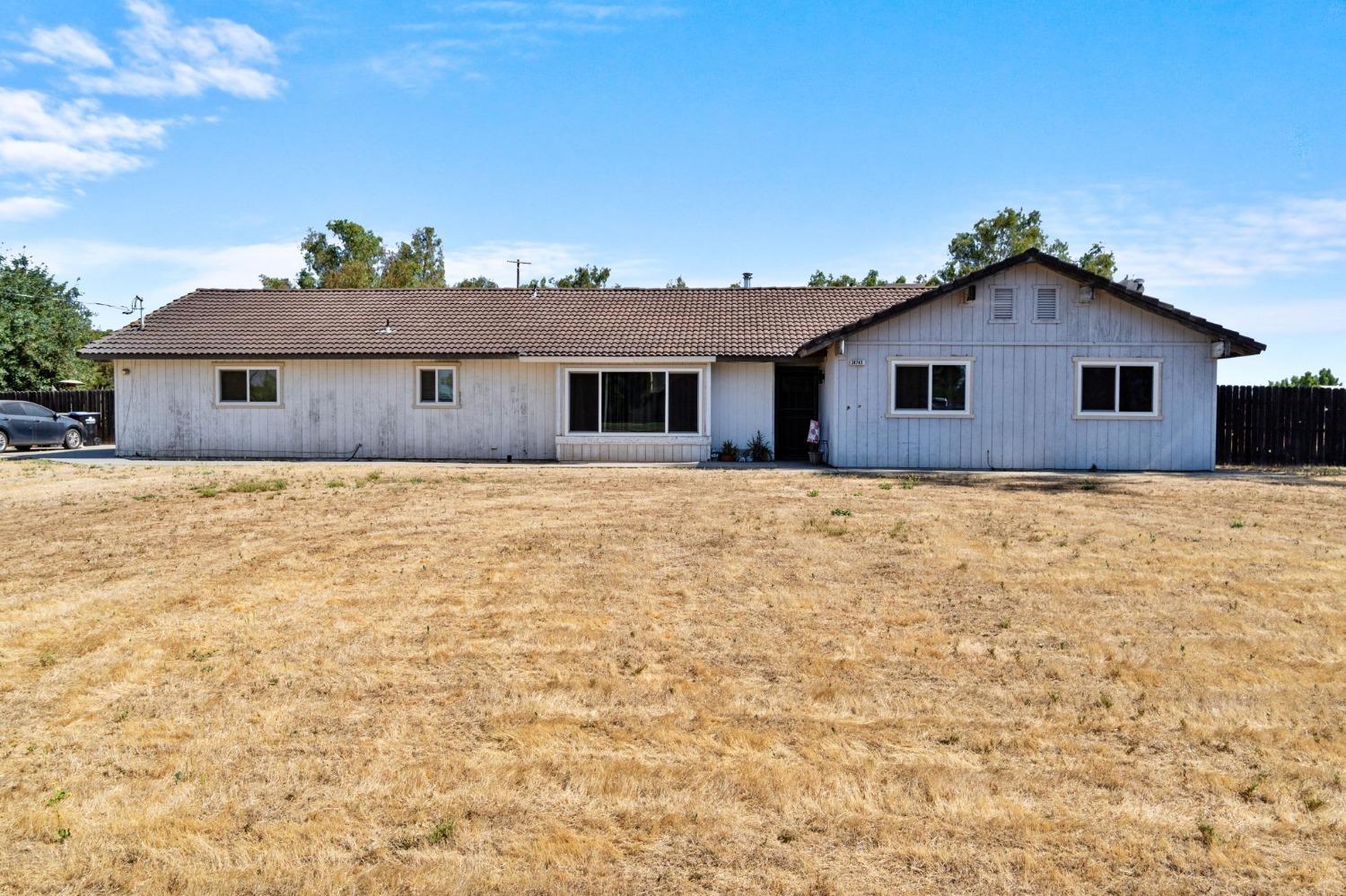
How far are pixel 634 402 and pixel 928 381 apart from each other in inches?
265

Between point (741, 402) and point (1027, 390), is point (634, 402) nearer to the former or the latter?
point (741, 402)

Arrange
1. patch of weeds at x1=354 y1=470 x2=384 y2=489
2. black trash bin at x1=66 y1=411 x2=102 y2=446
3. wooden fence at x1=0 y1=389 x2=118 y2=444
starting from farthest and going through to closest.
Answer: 1. wooden fence at x1=0 y1=389 x2=118 y2=444
2. black trash bin at x1=66 y1=411 x2=102 y2=446
3. patch of weeds at x1=354 y1=470 x2=384 y2=489

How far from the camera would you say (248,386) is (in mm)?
21719

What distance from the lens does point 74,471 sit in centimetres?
1722

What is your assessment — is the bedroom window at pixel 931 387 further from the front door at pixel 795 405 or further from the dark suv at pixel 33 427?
the dark suv at pixel 33 427

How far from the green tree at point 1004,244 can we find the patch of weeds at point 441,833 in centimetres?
4644

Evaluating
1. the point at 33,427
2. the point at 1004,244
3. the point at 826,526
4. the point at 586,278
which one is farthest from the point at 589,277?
the point at 826,526

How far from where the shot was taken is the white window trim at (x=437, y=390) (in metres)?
21.2

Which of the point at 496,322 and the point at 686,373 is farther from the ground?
the point at 496,322

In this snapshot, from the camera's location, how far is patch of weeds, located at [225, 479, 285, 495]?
13.3 m

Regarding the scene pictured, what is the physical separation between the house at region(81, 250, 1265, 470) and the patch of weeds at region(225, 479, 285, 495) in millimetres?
6890

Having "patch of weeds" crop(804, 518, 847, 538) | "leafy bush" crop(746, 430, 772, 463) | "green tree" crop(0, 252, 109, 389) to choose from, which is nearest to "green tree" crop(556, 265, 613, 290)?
"green tree" crop(0, 252, 109, 389)

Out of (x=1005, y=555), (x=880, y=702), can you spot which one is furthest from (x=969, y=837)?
(x=1005, y=555)

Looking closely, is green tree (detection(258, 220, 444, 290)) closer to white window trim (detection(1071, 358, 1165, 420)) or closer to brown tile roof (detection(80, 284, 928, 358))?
brown tile roof (detection(80, 284, 928, 358))
